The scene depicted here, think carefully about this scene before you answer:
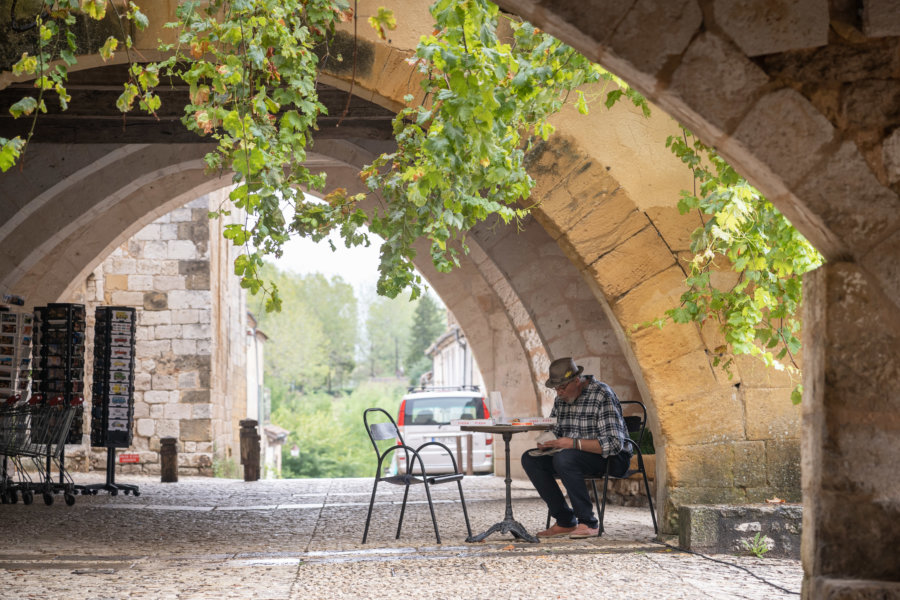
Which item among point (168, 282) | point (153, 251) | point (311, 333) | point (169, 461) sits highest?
point (311, 333)

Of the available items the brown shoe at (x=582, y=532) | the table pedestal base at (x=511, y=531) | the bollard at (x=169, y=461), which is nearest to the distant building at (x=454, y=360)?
the bollard at (x=169, y=461)

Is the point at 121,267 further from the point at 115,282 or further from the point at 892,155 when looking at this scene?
the point at 892,155

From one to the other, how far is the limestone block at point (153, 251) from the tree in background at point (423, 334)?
1886 inches

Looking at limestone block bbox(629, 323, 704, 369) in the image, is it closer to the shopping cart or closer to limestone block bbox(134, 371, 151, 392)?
the shopping cart

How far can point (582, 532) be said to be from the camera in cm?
561

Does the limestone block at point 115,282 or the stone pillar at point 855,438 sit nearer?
the stone pillar at point 855,438

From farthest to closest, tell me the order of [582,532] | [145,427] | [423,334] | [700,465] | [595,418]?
[423,334], [145,427], [595,418], [582,532], [700,465]

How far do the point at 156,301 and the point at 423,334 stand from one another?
1949 inches

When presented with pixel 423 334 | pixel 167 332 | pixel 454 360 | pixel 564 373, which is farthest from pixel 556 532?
pixel 423 334

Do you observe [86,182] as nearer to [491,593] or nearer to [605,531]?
[605,531]

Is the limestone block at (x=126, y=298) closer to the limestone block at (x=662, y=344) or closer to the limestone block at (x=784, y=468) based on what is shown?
the limestone block at (x=662, y=344)

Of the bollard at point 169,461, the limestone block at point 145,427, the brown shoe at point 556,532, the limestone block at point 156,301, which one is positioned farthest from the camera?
the limestone block at point 156,301

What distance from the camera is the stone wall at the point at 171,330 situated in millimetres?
12883

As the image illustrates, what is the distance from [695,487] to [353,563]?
74.7 inches
